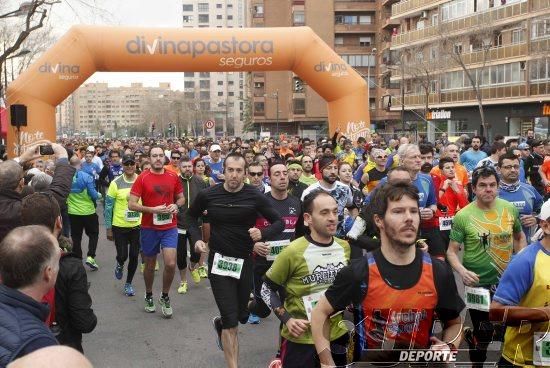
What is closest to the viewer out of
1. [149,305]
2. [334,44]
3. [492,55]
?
[149,305]

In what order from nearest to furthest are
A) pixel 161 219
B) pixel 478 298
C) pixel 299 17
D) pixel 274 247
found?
1. pixel 478 298
2. pixel 274 247
3. pixel 161 219
4. pixel 299 17

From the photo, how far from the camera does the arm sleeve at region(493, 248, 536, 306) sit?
10.2 ft

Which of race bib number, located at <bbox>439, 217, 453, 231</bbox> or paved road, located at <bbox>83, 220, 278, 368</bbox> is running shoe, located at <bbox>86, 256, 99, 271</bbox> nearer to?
paved road, located at <bbox>83, 220, 278, 368</bbox>

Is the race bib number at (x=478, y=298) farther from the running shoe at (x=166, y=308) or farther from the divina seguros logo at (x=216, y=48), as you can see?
the divina seguros logo at (x=216, y=48)

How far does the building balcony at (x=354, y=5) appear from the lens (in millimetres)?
65250

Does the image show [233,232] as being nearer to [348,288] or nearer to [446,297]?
[348,288]

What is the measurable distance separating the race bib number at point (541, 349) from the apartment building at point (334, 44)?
57049 mm

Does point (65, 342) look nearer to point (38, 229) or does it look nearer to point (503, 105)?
point (38, 229)

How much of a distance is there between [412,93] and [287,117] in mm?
25085

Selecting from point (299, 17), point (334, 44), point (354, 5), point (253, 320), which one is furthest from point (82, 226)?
point (299, 17)

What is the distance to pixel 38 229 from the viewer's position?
2.64 metres

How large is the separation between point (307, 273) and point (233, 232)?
1.75 m

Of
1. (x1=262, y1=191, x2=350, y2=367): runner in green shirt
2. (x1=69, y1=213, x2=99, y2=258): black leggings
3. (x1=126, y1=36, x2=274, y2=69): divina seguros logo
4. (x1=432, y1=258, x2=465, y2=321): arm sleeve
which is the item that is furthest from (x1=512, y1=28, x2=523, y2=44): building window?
(x1=432, y1=258, x2=465, y2=321): arm sleeve

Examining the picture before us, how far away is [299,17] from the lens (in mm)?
67125
